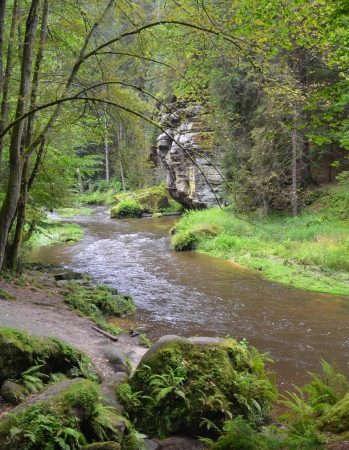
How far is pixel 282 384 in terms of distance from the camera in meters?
6.86

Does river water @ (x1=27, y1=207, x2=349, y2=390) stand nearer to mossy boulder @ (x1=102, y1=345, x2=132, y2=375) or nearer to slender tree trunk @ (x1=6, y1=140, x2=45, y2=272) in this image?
mossy boulder @ (x1=102, y1=345, x2=132, y2=375)

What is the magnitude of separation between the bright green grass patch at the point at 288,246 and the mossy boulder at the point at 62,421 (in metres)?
7.23

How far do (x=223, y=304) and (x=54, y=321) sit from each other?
510 cm

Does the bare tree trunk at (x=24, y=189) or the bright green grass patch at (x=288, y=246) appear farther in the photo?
the bright green grass patch at (x=288, y=246)

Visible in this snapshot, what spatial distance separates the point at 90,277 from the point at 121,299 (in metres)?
3.27

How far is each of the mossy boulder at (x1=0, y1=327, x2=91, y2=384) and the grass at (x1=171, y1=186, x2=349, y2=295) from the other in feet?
21.0

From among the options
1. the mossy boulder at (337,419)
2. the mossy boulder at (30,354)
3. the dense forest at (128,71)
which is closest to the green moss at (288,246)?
the dense forest at (128,71)

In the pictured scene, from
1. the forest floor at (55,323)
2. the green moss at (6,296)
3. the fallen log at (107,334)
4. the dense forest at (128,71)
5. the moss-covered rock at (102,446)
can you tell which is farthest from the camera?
the green moss at (6,296)

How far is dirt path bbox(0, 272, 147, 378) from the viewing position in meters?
6.51

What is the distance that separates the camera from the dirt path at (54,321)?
651 cm

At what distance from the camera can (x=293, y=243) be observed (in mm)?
15922

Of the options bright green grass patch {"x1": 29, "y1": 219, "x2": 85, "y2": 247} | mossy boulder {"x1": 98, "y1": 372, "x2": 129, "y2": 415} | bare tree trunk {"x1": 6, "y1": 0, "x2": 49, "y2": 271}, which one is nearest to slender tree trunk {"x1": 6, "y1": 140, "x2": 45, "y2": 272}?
bare tree trunk {"x1": 6, "y1": 0, "x2": 49, "y2": 271}

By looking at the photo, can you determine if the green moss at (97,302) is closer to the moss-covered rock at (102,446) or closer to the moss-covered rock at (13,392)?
the moss-covered rock at (13,392)

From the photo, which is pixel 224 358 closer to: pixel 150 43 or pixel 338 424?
pixel 338 424
